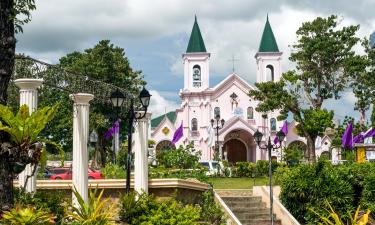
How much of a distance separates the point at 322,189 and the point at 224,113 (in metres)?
46.0

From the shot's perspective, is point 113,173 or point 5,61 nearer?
point 5,61

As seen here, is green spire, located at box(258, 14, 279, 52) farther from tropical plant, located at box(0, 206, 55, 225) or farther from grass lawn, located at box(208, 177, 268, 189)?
tropical plant, located at box(0, 206, 55, 225)

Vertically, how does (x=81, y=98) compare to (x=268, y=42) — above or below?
below

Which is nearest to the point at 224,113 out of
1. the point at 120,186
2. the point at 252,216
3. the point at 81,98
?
the point at 252,216

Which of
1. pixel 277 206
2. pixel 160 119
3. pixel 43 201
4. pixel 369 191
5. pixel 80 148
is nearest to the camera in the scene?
pixel 43 201

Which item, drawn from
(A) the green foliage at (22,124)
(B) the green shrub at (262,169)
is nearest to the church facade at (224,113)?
(B) the green shrub at (262,169)

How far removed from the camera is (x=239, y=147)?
6425cm

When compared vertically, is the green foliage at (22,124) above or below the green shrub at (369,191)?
above

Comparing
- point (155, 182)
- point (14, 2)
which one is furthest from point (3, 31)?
point (155, 182)

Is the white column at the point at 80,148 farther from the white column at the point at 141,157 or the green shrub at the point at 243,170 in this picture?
the green shrub at the point at 243,170

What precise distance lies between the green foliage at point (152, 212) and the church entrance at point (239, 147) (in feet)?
163

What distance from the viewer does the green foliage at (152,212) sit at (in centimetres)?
1256

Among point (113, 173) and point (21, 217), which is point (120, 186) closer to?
point (113, 173)

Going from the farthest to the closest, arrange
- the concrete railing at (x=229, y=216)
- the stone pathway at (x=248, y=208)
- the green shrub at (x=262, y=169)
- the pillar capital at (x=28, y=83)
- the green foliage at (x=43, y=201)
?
the green shrub at (x=262, y=169) < the stone pathway at (x=248, y=208) < the concrete railing at (x=229, y=216) < the pillar capital at (x=28, y=83) < the green foliage at (x=43, y=201)
